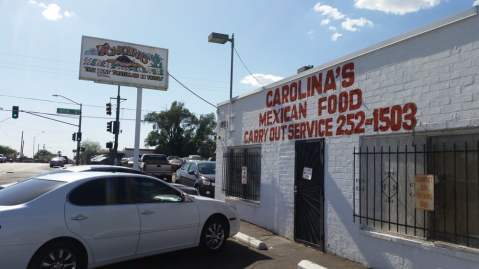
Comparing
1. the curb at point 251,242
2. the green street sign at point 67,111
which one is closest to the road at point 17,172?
the green street sign at point 67,111

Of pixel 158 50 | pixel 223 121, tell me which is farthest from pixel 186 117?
pixel 223 121

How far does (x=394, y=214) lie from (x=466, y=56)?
2.65 meters

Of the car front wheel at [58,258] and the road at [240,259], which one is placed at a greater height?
the car front wheel at [58,258]

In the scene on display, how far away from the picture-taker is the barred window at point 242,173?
38.6ft

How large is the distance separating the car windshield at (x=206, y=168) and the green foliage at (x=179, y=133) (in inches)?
2369

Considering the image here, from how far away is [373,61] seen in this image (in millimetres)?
7688

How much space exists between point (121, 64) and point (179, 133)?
2265 inches

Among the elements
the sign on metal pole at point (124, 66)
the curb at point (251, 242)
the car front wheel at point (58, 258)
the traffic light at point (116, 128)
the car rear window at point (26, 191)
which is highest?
the sign on metal pole at point (124, 66)

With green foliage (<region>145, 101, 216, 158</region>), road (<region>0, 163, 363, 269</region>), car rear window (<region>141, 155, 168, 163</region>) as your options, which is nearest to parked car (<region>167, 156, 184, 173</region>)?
car rear window (<region>141, 155, 168, 163</region>)

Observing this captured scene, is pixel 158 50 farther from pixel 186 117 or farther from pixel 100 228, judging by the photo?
pixel 186 117

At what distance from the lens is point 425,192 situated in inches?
251

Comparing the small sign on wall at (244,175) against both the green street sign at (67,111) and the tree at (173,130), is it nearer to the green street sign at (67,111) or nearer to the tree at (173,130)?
the green street sign at (67,111)

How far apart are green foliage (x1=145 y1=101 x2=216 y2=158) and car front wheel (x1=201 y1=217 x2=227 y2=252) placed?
68.9m

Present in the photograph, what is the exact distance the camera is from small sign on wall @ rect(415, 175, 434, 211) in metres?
6.27
